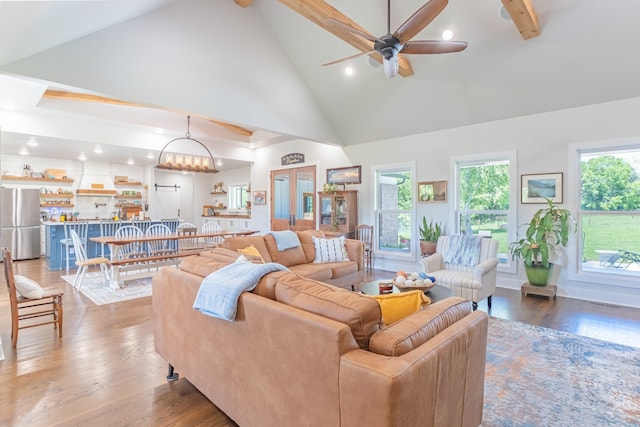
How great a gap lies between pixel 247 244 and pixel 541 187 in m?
4.47

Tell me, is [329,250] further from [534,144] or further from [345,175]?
[534,144]

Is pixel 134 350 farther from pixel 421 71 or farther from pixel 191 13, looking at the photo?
pixel 421 71

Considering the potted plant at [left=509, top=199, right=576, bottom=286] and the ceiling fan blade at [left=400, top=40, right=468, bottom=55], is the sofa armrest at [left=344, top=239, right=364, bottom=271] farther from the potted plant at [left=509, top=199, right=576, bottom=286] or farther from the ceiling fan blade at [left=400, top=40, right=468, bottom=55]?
the ceiling fan blade at [left=400, top=40, right=468, bottom=55]

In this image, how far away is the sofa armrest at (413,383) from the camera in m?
1.05

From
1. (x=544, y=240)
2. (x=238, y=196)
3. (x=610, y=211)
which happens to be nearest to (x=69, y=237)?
(x=238, y=196)

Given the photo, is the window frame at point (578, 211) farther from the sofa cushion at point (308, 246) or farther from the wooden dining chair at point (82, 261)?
the wooden dining chair at point (82, 261)

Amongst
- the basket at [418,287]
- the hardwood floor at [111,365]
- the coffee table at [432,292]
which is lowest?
the hardwood floor at [111,365]

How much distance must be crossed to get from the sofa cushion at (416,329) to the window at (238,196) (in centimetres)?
970

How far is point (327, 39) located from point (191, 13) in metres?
2.08

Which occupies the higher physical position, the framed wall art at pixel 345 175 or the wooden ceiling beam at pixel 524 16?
the wooden ceiling beam at pixel 524 16

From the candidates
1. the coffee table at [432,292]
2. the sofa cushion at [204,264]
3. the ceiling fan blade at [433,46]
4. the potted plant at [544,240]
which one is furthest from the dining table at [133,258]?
the potted plant at [544,240]

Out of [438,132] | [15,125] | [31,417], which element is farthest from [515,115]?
[15,125]

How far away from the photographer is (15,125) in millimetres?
5535

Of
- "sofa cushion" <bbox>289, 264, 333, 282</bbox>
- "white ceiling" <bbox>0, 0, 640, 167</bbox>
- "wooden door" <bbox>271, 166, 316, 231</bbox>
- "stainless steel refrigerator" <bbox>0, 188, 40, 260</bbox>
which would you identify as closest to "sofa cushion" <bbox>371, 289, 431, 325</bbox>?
"sofa cushion" <bbox>289, 264, 333, 282</bbox>
